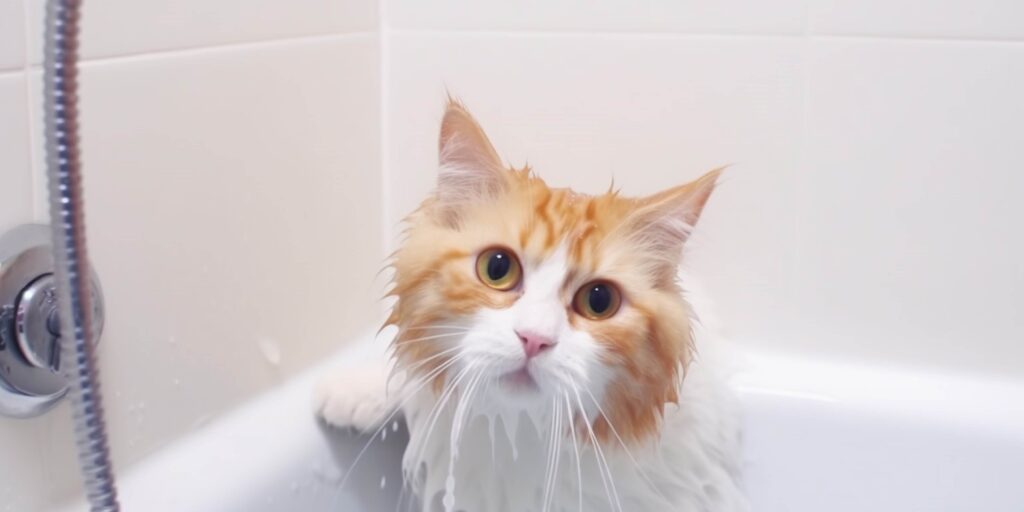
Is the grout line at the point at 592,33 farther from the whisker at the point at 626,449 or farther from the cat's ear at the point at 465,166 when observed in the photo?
the whisker at the point at 626,449

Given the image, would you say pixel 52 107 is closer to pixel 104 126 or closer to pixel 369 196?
pixel 104 126

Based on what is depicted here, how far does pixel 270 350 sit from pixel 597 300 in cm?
46

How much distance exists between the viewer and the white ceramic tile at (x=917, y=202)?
4.10ft

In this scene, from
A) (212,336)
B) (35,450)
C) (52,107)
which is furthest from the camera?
(212,336)

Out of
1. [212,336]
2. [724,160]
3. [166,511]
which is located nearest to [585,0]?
[724,160]

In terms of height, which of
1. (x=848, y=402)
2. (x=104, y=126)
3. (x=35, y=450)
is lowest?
(x=848, y=402)

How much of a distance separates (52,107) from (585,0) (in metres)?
0.84

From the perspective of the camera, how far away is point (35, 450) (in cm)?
89

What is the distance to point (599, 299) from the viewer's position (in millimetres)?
957

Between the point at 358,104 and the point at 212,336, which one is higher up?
the point at 358,104

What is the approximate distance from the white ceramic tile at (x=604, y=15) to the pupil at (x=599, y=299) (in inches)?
19.5

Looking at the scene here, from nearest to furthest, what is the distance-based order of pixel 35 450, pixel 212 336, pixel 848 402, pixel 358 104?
pixel 35 450 < pixel 212 336 < pixel 848 402 < pixel 358 104

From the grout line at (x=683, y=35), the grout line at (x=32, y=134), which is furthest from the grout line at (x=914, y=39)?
the grout line at (x=32, y=134)

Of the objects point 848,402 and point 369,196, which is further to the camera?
point 369,196
